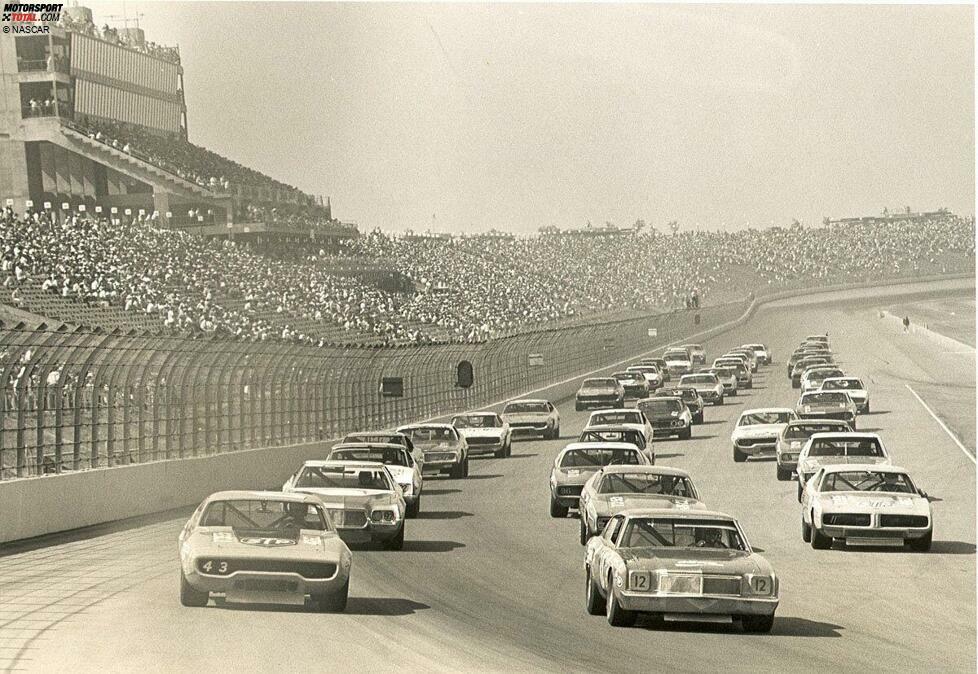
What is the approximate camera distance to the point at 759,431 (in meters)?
35.7

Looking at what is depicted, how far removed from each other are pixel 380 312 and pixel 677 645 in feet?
161

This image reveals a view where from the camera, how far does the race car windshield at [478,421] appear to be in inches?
1564

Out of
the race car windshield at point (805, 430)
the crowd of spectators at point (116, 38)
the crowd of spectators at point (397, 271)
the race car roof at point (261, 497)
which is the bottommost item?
the race car windshield at point (805, 430)

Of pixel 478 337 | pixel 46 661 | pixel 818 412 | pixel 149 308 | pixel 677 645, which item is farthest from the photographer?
pixel 478 337

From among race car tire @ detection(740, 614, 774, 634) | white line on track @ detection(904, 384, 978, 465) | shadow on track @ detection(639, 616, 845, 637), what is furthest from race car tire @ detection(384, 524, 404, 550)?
white line on track @ detection(904, 384, 978, 465)

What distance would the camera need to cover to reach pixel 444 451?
33.0 metres

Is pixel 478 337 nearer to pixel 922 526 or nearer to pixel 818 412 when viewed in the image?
pixel 818 412

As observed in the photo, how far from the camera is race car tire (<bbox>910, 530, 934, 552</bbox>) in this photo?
2069cm

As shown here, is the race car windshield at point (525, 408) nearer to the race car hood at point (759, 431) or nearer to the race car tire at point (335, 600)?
the race car hood at point (759, 431)

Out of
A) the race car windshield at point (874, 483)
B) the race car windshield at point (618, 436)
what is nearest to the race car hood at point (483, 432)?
the race car windshield at point (618, 436)

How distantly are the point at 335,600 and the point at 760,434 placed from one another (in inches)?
891

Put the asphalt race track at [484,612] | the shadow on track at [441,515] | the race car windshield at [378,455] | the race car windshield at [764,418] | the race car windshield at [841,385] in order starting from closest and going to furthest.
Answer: the asphalt race track at [484,612] → the race car windshield at [378,455] → the shadow on track at [441,515] → the race car windshield at [764,418] → the race car windshield at [841,385]

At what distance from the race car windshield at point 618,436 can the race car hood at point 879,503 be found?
9.41 meters

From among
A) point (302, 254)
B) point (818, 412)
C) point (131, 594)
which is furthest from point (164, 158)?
point (131, 594)
